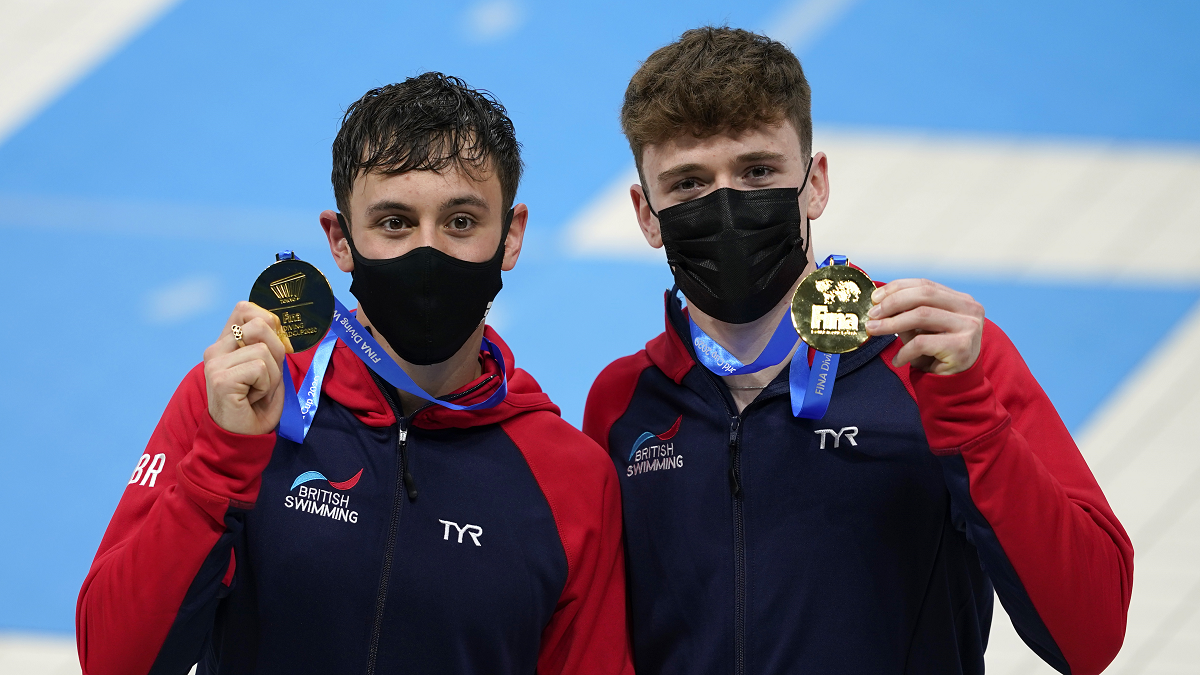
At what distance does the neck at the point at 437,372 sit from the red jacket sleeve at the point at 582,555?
0.16 metres

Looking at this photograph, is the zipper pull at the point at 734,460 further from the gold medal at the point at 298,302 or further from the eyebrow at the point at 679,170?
the gold medal at the point at 298,302

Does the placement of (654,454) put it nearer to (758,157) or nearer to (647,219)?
(647,219)

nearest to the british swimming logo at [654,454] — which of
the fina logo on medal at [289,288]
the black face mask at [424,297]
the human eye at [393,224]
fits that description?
the black face mask at [424,297]

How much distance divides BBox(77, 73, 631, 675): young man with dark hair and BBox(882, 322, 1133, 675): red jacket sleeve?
811 millimetres

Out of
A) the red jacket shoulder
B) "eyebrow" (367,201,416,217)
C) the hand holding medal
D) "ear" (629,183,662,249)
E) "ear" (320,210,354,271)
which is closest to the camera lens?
the hand holding medal

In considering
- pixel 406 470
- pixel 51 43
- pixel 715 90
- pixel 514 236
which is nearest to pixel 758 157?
pixel 715 90

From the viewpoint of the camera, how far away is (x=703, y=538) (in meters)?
2.26

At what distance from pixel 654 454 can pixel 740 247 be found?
532 millimetres

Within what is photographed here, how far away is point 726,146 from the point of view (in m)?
2.33

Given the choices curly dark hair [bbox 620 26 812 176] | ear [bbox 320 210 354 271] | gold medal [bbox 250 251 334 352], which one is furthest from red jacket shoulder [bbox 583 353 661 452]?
gold medal [bbox 250 251 334 352]

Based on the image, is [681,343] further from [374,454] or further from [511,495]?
[374,454]

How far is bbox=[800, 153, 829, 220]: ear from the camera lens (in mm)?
2467

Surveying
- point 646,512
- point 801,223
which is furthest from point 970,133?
point 646,512

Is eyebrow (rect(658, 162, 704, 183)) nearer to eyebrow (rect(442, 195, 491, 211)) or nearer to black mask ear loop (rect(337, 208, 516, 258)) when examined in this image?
black mask ear loop (rect(337, 208, 516, 258))
